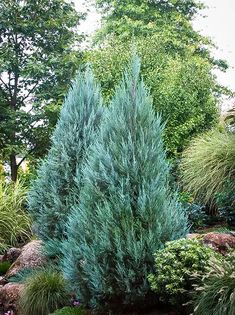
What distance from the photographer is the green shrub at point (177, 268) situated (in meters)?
3.39

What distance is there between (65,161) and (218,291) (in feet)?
8.60

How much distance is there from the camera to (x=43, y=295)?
426cm

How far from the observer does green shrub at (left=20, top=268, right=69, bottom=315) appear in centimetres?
423

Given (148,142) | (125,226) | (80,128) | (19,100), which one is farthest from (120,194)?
(19,100)

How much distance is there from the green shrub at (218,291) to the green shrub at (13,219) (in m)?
5.13

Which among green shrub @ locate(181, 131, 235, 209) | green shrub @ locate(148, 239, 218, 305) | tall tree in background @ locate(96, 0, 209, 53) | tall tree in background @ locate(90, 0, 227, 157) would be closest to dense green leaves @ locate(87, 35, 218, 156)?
tall tree in background @ locate(90, 0, 227, 157)

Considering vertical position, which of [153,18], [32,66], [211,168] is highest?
[153,18]

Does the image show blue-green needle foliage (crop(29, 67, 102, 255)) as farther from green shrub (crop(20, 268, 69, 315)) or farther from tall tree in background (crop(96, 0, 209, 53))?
tall tree in background (crop(96, 0, 209, 53))

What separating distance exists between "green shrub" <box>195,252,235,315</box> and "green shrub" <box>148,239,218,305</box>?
0.19 meters

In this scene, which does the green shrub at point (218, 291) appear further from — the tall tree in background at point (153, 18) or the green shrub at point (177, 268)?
the tall tree in background at point (153, 18)

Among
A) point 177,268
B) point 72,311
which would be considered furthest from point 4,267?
point 177,268

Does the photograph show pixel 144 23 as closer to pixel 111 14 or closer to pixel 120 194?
pixel 111 14

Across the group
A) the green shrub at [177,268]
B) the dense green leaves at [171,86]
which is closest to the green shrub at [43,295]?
the green shrub at [177,268]

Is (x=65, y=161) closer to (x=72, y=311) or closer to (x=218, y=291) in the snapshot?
(x=72, y=311)
